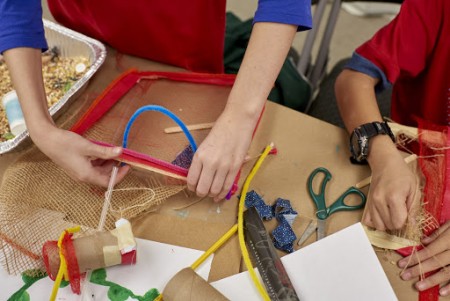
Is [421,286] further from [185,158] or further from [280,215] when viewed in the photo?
[185,158]

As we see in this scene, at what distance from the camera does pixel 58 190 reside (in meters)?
0.69

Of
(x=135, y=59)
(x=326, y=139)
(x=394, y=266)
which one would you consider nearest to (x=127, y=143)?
(x=135, y=59)

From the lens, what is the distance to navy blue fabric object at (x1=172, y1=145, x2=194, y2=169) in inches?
28.2

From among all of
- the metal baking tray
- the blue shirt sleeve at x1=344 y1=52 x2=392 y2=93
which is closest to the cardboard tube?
the metal baking tray

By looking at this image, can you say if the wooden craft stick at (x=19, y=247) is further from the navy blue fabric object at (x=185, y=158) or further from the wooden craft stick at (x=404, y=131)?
the wooden craft stick at (x=404, y=131)

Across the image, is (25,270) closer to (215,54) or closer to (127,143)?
(127,143)

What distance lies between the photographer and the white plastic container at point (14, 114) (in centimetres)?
77

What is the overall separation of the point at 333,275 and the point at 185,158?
0.98 feet

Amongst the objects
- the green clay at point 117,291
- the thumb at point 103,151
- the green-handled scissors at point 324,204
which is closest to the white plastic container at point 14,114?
the thumb at point 103,151

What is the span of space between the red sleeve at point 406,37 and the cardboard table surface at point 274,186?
0.18m

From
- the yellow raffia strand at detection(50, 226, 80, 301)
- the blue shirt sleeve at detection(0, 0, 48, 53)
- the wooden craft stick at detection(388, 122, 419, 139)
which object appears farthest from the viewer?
the wooden craft stick at detection(388, 122, 419, 139)

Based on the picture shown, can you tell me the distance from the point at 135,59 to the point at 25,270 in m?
0.48

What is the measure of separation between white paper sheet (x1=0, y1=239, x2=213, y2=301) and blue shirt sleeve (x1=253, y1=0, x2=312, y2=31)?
1.24ft

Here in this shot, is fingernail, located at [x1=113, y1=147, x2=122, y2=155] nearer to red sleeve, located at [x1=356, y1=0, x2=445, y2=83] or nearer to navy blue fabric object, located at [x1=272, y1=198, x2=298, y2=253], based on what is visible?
navy blue fabric object, located at [x1=272, y1=198, x2=298, y2=253]
